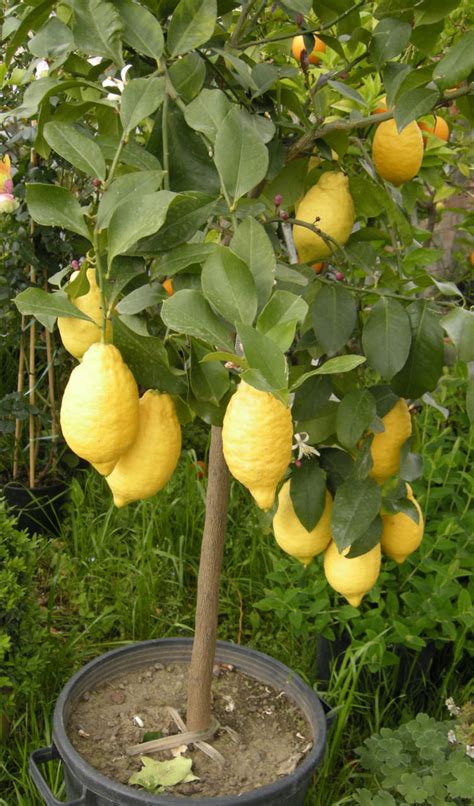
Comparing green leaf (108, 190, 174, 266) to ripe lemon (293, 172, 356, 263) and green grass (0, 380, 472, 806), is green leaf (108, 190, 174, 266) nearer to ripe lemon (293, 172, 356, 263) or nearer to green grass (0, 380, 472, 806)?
ripe lemon (293, 172, 356, 263)

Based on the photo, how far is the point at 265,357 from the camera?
65cm


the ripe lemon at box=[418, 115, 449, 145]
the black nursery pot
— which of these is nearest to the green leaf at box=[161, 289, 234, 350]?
the ripe lemon at box=[418, 115, 449, 145]

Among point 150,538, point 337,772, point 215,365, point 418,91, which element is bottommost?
point 337,772

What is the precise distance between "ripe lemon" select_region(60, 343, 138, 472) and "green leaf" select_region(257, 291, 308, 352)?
0.15 metres

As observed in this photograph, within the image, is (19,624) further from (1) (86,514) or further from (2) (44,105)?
(2) (44,105)

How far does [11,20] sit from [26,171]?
1.53 m

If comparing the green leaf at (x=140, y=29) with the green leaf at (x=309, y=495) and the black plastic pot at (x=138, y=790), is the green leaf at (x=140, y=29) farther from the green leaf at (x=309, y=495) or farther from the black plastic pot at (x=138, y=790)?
the black plastic pot at (x=138, y=790)

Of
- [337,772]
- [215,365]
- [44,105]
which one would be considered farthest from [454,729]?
[44,105]

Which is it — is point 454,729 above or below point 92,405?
below

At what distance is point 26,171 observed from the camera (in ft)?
8.10

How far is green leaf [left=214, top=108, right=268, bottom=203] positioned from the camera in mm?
741

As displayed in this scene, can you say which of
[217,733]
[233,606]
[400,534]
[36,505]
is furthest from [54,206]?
[36,505]

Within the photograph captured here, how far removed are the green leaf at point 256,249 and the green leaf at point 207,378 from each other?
103 millimetres

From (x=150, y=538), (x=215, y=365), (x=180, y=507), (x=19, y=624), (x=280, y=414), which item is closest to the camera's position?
(x=280, y=414)
